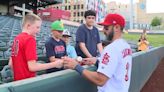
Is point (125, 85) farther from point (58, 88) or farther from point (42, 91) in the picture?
point (42, 91)

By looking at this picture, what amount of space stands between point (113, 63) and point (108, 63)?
0.18 ft

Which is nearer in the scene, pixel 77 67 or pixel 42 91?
pixel 42 91

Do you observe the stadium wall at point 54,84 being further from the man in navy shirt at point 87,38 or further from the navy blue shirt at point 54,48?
the man in navy shirt at point 87,38

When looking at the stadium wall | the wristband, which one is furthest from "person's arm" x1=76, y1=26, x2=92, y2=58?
the wristband

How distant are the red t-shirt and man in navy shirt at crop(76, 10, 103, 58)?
207 centimetres

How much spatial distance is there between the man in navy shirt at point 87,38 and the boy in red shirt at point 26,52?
2.06 meters

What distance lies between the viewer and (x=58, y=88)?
3.17 m

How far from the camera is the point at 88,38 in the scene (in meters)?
5.82

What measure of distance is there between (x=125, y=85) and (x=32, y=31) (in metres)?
1.14

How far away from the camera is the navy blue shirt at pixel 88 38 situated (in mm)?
5766

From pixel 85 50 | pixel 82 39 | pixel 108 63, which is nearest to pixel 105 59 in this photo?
pixel 108 63

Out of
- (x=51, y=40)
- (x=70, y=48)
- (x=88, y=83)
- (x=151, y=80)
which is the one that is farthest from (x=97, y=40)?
(x=151, y=80)

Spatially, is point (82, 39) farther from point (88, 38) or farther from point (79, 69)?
point (79, 69)

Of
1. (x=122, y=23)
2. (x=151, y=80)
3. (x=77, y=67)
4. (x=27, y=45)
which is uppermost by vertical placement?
(x=122, y=23)
